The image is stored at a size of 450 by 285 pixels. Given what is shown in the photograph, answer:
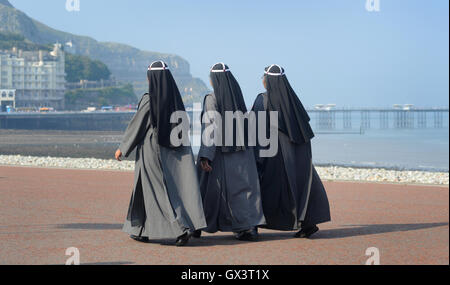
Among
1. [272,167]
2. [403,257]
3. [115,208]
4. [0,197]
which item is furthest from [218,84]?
[0,197]

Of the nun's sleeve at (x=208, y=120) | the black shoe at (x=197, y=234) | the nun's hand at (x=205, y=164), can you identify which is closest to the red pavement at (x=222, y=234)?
the black shoe at (x=197, y=234)

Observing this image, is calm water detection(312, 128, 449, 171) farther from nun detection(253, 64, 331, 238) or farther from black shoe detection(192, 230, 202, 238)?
black shoe detection(192, 230, 202, 238)

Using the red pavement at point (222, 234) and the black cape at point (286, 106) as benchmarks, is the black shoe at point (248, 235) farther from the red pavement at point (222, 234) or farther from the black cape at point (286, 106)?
the black cape at point (286, 106)

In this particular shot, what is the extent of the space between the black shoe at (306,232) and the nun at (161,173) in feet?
3.25

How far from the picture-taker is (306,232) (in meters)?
6.71

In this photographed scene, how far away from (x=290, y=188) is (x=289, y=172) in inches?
5.7

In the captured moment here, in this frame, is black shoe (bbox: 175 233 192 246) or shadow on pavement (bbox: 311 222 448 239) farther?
shadow on pavement (bbox: 311 222 448 239)

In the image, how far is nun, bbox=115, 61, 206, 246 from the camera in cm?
618

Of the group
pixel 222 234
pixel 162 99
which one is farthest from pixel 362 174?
pixel 162 99

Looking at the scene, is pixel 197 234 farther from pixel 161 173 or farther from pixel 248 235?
pixel 161 173


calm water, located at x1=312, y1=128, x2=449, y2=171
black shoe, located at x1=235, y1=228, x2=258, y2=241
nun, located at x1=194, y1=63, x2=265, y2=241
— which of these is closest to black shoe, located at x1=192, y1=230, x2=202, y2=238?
nun, located at x1=194, y1=63, x2=265, y2=241

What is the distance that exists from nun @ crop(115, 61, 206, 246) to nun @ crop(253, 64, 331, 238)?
81cm

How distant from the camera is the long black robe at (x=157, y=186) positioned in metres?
6.21
